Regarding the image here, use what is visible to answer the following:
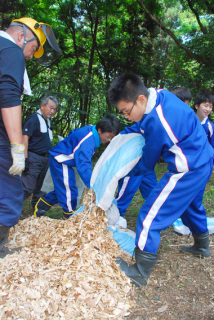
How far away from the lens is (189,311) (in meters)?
2.00

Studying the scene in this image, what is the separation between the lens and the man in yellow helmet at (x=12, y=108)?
2.18 meters

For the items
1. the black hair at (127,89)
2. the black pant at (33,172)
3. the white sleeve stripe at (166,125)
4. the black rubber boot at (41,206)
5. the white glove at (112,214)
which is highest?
the black hair at (127,89)

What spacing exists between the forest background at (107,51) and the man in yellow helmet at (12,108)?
625cm

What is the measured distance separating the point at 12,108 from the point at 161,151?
1.33 metres

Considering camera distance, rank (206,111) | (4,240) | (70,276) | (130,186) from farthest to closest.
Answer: (206,111) < (130,186) < (4,240) < (70,276)

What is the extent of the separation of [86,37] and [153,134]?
10.7 m

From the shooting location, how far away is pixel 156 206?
7.57ft

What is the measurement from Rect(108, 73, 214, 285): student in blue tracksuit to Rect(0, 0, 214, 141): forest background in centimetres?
681

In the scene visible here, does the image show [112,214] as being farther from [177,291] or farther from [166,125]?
[166,125]

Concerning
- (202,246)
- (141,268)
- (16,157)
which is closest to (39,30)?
(16,157)

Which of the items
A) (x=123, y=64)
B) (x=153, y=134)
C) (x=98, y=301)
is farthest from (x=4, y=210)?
(x=123, y=64)

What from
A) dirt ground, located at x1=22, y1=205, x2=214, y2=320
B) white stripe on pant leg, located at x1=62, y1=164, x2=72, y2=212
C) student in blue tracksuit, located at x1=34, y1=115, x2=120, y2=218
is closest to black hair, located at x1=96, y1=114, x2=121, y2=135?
student in blue tracksuit, located at x1=34, y1=115, x2=120, y2=218

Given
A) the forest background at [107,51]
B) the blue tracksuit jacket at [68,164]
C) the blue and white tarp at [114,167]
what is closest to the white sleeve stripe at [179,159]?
the blue and white tarp at [114,167]

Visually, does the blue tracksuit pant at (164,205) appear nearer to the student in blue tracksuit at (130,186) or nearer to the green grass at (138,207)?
the green grass at (138,207)
